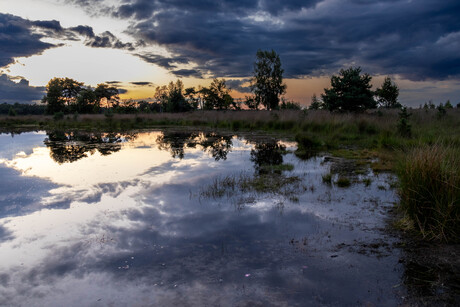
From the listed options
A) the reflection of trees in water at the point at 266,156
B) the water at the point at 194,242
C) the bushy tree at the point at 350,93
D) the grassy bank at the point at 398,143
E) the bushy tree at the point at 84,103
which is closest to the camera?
the water at the point at 194,242

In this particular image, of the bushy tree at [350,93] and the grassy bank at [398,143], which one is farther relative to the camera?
the bushy tree at [350,93]

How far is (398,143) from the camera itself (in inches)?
486

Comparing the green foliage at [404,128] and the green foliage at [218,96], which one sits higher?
the green foliage at [218,96]

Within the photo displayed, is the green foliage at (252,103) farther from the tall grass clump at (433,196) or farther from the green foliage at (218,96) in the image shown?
the tall grass clump at (433,196)

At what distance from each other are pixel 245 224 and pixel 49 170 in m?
7.89

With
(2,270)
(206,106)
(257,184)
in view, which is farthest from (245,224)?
(206,106)

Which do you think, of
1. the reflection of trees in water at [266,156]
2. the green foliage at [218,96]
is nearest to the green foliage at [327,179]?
the reflection of trees in water at [266,156]

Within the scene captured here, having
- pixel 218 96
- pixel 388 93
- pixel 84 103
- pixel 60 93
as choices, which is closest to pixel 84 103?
pixel 84 103

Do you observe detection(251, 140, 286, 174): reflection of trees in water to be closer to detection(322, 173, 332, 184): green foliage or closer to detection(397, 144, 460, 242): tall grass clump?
detection(322, 173, 332, 184): green foliage

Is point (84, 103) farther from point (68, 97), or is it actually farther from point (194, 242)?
point (194, 242)

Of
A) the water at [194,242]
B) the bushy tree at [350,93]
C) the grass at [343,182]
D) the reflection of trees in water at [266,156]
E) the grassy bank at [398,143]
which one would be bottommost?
the water at [194,242]

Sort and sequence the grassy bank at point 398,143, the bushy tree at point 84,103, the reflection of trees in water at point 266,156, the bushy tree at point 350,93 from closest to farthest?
the grassy bank at point 398,143 < the reflection of trees in water at point 266,156 < the bushy tree at point 350,93 < the bushy tree at point 84,103

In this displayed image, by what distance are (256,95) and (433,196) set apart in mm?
50368

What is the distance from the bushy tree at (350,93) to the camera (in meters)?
24.4
